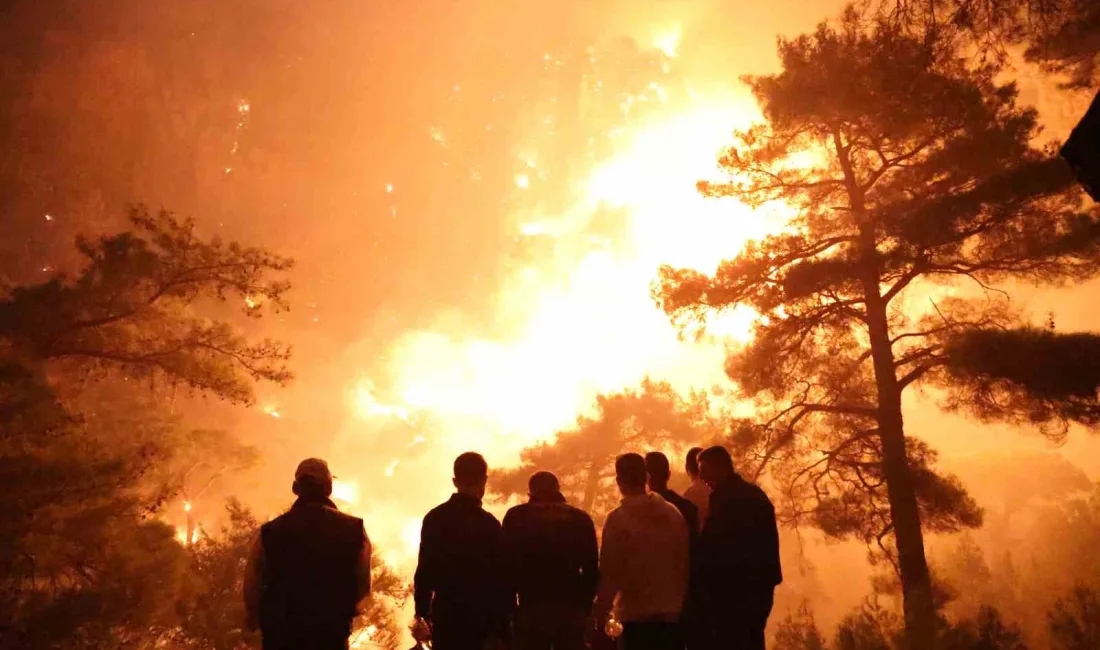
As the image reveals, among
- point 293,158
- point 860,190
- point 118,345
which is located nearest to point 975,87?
point 860,190

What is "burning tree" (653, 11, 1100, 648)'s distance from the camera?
8211 millimetres

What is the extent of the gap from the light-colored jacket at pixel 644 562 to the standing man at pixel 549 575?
289 mm

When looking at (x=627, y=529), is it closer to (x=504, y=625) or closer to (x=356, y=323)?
(x=504, y=625)

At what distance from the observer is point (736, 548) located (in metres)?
4.43

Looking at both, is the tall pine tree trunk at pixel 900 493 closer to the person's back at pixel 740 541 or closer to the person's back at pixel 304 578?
the person's back at pixel 740 541

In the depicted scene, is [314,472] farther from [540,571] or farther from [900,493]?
[900,493]

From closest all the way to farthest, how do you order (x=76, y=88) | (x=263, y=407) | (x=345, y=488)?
(x=76, y=88) < (x=263, y=407) < (x=345, y=488)

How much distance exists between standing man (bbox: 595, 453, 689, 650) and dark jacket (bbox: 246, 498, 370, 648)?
190 cm

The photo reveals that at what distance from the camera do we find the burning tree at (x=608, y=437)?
19.8 m

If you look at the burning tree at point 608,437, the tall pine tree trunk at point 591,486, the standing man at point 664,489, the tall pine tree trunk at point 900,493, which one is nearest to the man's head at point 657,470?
the standing man at point 664,489

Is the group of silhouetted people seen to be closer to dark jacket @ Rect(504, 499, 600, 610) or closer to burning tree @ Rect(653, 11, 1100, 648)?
dark jacket @ Rect(504, 499, 600, 610)

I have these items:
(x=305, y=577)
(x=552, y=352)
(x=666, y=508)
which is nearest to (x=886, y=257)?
(x=666, y=508)

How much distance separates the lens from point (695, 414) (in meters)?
18.5

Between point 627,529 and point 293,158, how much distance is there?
112222 mm
